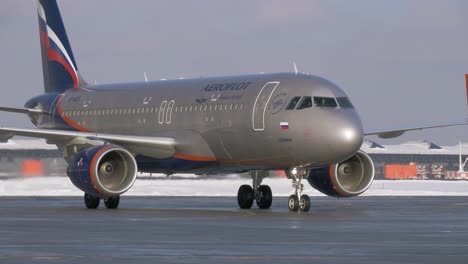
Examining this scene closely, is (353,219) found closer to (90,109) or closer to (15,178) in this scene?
(90,109)

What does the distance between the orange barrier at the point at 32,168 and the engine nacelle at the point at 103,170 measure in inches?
428

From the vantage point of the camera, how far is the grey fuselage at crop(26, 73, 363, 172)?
98.6ft

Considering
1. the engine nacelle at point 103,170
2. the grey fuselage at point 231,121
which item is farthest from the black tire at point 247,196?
the engine nacelle at point 103,170

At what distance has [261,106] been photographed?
31500 mm

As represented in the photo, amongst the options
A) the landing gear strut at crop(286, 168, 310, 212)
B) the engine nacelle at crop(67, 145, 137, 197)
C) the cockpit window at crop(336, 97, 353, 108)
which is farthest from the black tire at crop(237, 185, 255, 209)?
the cockpit window at crop(336, 97, 353, 108)

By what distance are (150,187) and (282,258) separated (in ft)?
118

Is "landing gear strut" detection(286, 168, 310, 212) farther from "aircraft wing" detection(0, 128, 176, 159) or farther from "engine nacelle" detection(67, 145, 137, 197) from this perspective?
"aircraft wing" detection(0, 128, 176, 159)

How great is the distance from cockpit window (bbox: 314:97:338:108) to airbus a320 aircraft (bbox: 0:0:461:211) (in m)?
0.03

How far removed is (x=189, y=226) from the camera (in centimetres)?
2288

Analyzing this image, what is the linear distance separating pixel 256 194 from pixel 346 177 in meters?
2.79

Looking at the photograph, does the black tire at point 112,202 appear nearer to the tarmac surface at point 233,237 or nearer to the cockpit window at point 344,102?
the tarmac surface at point 233,237

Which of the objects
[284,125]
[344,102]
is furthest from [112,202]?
[344,102]

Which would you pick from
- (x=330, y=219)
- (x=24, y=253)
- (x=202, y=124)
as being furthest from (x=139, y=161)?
(x=24, y=253)

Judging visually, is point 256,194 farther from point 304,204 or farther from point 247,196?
point 304,204
